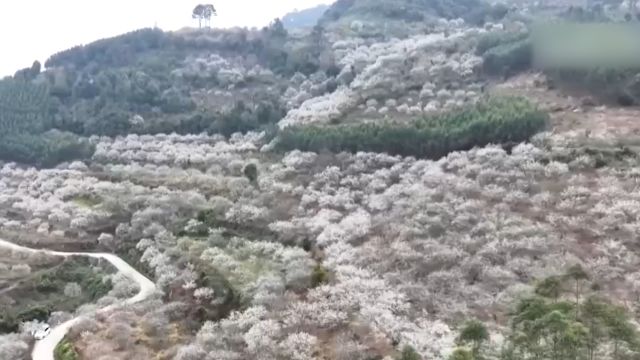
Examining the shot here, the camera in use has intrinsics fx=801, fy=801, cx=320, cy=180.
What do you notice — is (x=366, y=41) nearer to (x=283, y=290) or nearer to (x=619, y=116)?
(x=619, y=116)

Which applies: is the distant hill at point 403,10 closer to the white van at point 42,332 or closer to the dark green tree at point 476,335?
the white van at point 42,332

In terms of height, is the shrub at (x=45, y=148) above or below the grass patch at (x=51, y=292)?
above

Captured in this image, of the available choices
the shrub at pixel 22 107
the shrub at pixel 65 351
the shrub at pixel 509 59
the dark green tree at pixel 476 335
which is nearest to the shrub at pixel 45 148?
the shrub at pixel 22 107

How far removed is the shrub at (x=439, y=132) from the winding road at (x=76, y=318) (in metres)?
26.0

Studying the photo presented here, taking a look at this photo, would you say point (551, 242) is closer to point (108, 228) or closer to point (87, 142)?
point (108, 228)

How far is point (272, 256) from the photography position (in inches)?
2276

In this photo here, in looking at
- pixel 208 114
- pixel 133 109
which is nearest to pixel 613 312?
pixel 208 114

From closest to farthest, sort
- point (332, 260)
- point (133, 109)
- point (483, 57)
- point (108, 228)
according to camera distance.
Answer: point (332, 260)
point (108, 228)
point (483, 57)
point (133, 109)

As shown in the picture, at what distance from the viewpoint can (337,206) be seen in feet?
222

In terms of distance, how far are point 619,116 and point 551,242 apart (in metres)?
30.3

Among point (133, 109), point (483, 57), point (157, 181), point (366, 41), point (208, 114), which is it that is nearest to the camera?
point (157, 181)

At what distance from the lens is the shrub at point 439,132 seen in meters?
72.0

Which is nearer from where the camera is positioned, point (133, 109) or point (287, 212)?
point (287, 212)

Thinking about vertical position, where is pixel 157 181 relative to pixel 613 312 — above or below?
below
